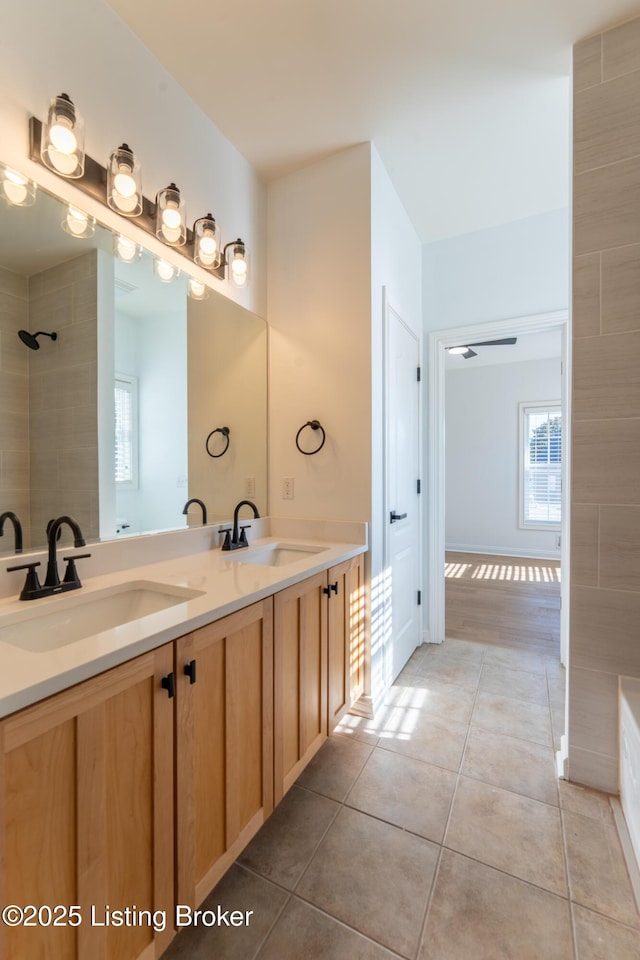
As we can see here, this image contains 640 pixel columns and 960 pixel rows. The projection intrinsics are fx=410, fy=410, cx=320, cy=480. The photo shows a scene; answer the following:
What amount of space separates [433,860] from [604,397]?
168cm

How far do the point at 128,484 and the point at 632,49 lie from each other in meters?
2.44

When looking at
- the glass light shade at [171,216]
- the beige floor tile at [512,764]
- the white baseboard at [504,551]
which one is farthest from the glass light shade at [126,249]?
the white baseboard at [504,551]

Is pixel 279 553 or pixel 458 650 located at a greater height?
pixel 279 553

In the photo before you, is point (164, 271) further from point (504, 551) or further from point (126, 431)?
point (504, 551)

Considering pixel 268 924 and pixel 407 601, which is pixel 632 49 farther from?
pixel 268 924

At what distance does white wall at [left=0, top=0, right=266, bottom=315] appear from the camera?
3.84 feet

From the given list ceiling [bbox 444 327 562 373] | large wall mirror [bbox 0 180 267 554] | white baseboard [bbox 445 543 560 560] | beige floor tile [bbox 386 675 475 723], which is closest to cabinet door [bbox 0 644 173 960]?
large wall mirror [bbox 0 180 267 554]

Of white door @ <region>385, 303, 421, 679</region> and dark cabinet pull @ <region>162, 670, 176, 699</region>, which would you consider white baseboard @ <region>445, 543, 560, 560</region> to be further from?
dark cabinet pull @ <region>162, 670, 176, 699</region>

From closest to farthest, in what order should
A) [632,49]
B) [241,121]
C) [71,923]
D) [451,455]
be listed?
[71,923] < [632,49] < [241,121] < [451,455]

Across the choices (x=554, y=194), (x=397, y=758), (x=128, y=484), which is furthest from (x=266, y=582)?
(x=554, y=194)

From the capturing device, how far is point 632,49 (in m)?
1.49

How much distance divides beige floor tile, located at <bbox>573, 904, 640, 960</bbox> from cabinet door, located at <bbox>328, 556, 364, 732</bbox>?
902mm

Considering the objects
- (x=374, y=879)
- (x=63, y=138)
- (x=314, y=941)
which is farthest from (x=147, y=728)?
(x=63, y=138)

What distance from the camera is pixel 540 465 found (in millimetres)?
5770
